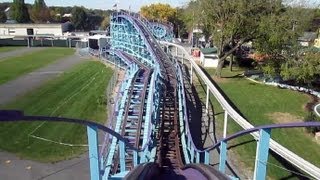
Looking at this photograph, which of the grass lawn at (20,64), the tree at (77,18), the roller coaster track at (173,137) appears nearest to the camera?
the roller coaster track at (173,137)

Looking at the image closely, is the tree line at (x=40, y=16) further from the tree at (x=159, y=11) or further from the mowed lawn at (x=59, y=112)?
the mowed lawn at (x=59, y=112)

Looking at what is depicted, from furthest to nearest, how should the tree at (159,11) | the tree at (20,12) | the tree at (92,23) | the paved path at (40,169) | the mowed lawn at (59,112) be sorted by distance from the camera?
the tree at (92,23) → the tree at (20,12) → the tree at (159,11) → the mowed lawn at (59,112) → the paved path at (40,169)

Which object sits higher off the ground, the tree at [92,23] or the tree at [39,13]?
the tree at [39,13]

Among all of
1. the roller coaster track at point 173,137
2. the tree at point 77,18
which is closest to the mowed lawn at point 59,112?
the roller coaster track at point 173,137

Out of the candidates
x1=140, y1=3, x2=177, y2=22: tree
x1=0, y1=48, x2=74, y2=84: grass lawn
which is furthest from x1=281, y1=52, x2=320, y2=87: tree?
x1=140, y1=3, x2=177, y2=22: tree

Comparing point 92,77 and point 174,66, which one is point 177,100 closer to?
point 174,66

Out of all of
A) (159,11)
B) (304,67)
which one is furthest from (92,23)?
(304,67)
